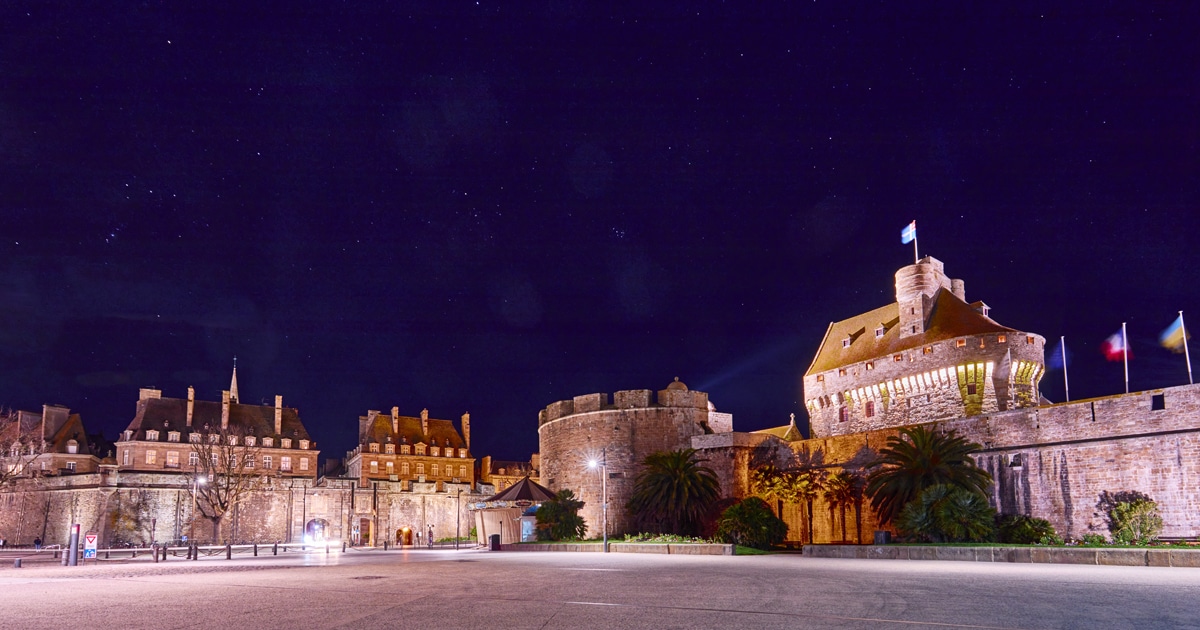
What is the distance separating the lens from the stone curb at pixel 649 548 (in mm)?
29917

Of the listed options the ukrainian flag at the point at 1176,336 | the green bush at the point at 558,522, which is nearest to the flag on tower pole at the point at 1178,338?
the ukrainian flag at the point at 1176,336

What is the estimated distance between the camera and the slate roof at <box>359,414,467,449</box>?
250 ft

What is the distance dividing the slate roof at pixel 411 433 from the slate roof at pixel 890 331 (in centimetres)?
4024

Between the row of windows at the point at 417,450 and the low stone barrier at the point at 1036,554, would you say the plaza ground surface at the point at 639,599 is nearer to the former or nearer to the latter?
the low stone barrier at the point at 1036,554

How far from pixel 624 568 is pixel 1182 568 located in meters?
12.2

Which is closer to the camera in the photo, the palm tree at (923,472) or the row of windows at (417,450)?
the palm tree at (923,472)

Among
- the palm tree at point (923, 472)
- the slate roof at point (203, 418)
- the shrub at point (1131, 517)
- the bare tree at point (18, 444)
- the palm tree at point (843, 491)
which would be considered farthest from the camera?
the slate roof at point (203, 418)

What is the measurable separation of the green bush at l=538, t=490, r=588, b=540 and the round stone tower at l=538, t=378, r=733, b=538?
2.47 meters

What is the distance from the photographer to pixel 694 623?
990 cm

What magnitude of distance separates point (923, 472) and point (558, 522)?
19.0 m

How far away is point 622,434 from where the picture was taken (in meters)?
46.2

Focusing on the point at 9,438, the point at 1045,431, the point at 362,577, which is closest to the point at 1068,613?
the point at 362,577

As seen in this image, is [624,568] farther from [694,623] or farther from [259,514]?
[259,514]

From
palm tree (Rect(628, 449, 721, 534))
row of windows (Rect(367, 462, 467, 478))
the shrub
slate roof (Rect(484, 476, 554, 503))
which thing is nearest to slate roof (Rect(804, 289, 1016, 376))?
palm tree (Rect(628, 449, 721, 534))
